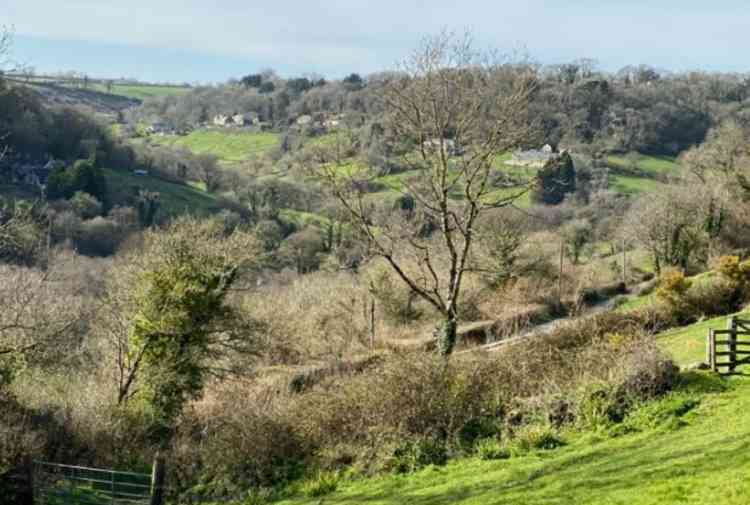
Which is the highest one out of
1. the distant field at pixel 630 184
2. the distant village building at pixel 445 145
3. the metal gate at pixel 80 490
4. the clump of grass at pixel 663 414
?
the distant village building at pixel 445 145

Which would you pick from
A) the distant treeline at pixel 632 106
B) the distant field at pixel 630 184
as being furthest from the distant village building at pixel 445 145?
the distant field at pixel 630 184

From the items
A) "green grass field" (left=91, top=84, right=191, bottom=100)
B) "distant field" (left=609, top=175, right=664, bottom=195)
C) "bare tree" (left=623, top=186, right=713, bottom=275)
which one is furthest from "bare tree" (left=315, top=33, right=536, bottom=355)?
"green grass field" (left=91, top=84, right=191, bottom=100)

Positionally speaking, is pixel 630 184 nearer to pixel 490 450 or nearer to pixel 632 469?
pixel 490 450

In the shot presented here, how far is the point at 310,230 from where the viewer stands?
7400 centimetres

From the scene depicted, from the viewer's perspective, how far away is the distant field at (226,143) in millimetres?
120688

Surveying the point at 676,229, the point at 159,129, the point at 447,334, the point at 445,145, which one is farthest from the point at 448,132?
the point at 159,129

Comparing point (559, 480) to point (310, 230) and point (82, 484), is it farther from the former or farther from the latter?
point (310, 230)

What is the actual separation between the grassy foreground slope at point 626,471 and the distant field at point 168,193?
7074 cm

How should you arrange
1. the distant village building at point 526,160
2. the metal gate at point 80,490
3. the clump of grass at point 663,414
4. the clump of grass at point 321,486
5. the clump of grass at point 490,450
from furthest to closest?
the distant village building at point 526,160
the clump of grass at point 321,486
the metal gate at point 80,490
the clump of grass at point 490,450
the clump of grass at point 663,414

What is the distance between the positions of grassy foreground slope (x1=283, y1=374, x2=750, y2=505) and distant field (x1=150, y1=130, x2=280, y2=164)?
105m

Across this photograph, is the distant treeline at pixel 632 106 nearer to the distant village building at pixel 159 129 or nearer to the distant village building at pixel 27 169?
the distant village building at pixel 159 129

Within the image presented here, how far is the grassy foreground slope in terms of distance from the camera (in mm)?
10523

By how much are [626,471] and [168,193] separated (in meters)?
84.9

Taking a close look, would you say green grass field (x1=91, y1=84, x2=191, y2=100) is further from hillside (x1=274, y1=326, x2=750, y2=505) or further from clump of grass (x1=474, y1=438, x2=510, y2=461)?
hillside (x1=274, y1=326, x2=750, y2=505)
